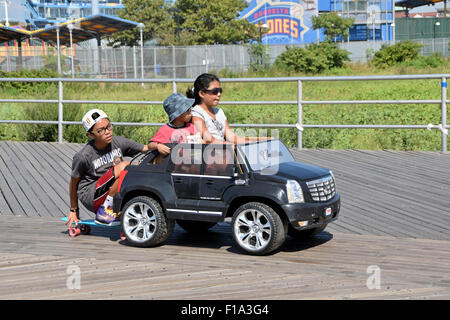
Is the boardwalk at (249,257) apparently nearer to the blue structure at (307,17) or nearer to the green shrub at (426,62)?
the green shrub at (426,62)

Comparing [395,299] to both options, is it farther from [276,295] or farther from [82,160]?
[82,160]

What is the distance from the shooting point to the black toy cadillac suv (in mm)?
5660

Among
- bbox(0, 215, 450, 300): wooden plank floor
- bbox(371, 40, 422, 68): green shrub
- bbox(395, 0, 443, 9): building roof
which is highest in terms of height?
bbox(395, 0, 443, 9): building roof

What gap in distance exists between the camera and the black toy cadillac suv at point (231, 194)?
5.66m

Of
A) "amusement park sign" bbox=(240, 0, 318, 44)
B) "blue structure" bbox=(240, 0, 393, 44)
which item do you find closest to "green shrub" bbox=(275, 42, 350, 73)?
"blue structure" bbox=(240, 0, 393, 44)

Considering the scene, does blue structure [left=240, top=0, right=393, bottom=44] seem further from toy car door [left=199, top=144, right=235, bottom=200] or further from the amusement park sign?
toy car door [left=199, top=144, right=235, bottom=200]

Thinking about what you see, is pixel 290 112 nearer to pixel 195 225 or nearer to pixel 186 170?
pixel 195 225

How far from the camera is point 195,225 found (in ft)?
22.1

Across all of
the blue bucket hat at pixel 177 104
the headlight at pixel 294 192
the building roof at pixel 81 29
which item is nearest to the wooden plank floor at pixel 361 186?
the headlight at pixel 294 192

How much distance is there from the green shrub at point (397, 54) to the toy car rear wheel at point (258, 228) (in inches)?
1780

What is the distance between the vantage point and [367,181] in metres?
8.98

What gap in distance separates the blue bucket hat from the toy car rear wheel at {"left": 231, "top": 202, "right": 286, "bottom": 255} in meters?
1.06

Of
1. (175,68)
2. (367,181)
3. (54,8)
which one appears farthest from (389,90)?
(54,8)

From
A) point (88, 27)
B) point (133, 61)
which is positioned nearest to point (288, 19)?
point (133, 61)
